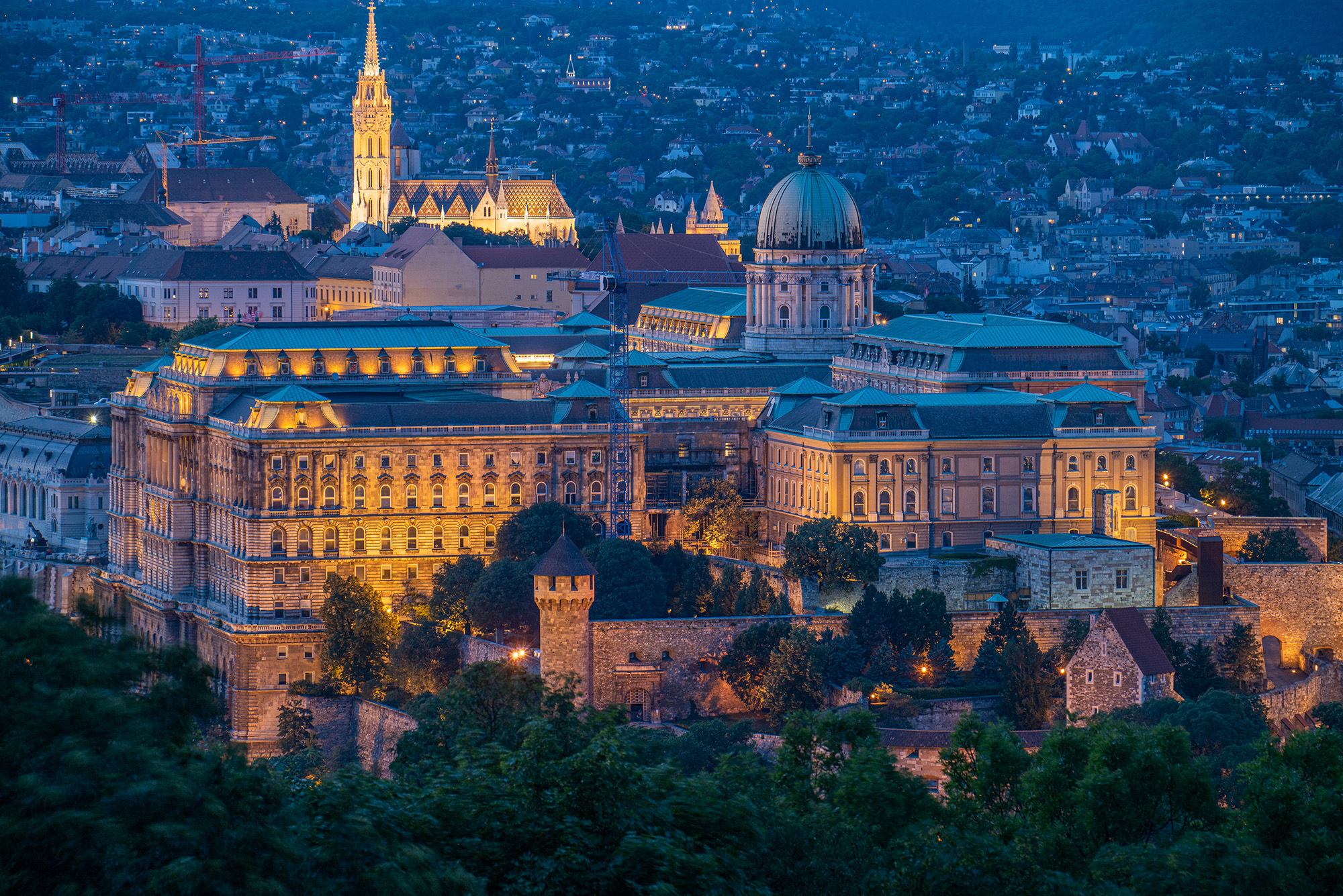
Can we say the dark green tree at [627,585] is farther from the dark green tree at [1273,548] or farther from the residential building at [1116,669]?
the dark green tree at [1273,548]

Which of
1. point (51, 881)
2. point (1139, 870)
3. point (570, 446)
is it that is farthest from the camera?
point (570, 446)

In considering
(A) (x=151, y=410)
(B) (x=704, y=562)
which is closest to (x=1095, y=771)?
(B) (x=704, y=562)

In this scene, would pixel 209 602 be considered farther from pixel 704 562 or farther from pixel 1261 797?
pixel 1261 797

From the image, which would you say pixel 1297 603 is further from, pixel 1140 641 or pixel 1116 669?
pixel 1116 669

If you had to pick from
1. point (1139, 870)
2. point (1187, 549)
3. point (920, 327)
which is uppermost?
point (920, 327)

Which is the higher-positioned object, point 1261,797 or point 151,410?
point 151,410

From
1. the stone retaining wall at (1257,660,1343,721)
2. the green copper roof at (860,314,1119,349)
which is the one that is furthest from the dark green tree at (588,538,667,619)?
the green copper roof at (860,314,1119,349)

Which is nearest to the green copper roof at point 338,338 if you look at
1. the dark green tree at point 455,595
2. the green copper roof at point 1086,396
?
the dark green tree at point 455,595
